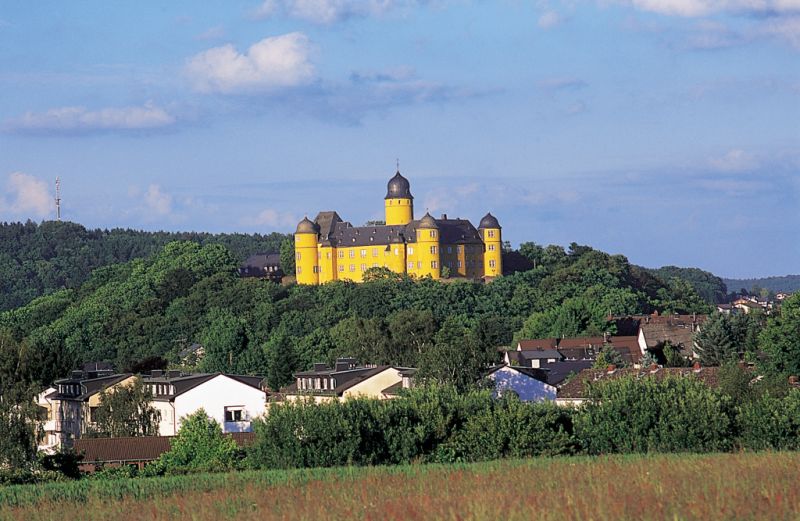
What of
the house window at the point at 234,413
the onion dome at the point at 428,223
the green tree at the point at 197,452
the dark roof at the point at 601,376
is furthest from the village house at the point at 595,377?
the onion dome at the point at 428,223

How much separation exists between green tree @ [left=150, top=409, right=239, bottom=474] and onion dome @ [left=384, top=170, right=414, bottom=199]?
8698 cm

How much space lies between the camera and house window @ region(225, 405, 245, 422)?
72562 mm

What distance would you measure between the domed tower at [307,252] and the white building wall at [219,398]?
219 ft

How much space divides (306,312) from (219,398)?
56.1 meters

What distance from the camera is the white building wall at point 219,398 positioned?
239ft

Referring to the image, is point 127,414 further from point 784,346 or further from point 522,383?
point 784,346

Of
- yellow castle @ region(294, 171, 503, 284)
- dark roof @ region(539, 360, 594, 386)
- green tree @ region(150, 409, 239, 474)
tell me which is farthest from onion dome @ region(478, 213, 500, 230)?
green tree @ region(150, 409, 239, 474)

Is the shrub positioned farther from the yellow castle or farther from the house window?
the yellow castle

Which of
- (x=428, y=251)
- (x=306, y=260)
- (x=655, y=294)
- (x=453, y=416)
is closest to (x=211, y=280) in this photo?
(x=306, y=260)

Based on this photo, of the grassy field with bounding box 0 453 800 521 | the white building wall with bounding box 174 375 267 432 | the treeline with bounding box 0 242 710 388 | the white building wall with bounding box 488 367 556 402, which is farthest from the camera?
the treeline with bounding box 0 242 710 388

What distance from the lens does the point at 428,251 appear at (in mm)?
136750

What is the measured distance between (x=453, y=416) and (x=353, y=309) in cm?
7868

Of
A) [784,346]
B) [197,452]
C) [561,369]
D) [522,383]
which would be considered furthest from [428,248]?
[197,452]

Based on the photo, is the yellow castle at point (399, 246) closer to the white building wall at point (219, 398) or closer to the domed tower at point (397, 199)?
the domed tower at point (397, 199)
